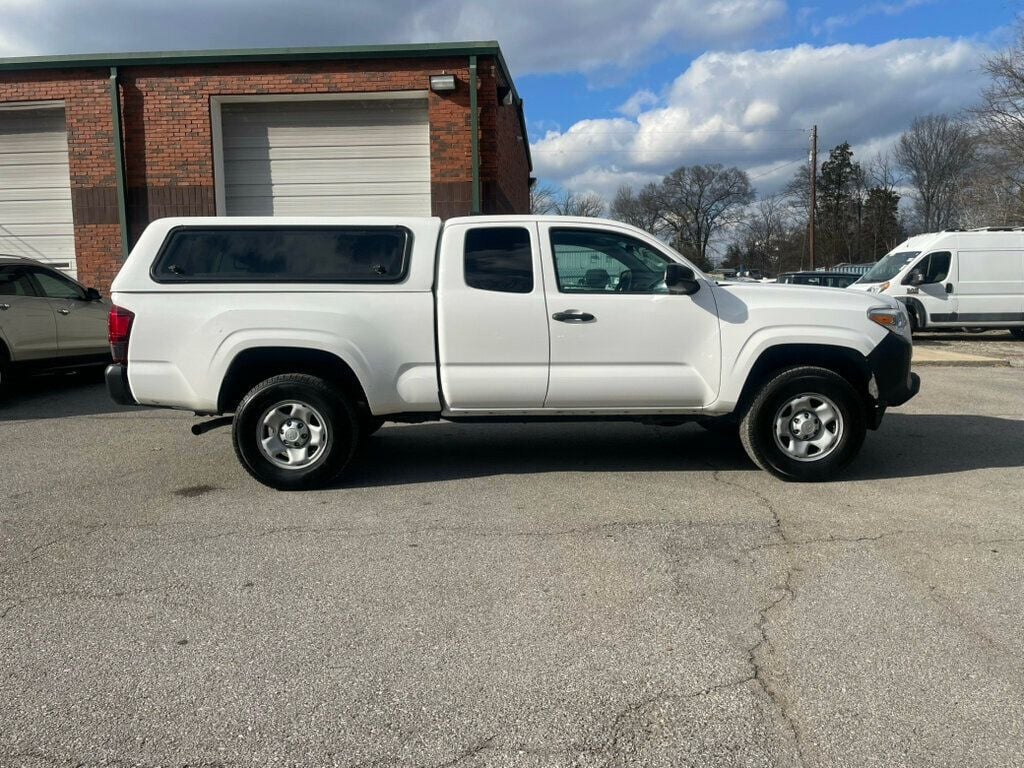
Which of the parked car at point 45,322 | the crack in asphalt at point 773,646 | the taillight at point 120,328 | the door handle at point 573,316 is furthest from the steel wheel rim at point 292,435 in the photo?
the parked car at point 45,322

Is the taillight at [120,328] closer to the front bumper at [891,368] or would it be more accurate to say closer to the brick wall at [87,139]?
the front bumper at [891,368]

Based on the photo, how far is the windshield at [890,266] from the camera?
16.8 metres

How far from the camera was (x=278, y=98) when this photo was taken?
1427 centimetres

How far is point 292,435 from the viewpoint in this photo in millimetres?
5699

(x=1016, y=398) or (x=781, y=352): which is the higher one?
(x=781, y=352)

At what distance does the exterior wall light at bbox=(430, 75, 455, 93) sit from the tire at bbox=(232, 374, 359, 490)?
947cm

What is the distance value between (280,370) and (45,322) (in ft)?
19.2

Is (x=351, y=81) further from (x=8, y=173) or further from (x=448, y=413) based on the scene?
(x=448, y=413)

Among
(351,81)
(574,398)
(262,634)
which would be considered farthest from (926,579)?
(351,81)

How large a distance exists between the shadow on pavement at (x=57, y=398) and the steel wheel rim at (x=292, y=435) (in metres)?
4.39

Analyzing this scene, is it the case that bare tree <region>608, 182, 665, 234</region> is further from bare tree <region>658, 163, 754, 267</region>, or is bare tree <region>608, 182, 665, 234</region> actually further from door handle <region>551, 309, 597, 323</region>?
door handle <region>551, 309, 597, 323</region>

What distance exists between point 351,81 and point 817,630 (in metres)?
13.1

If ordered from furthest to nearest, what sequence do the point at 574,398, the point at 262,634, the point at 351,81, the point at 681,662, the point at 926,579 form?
the point at 351,81 < the point at 574,398 < the point at 926,579 < the point at 262,634 < the point at 681,662

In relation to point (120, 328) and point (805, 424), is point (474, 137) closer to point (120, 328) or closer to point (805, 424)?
point (120, 328)
